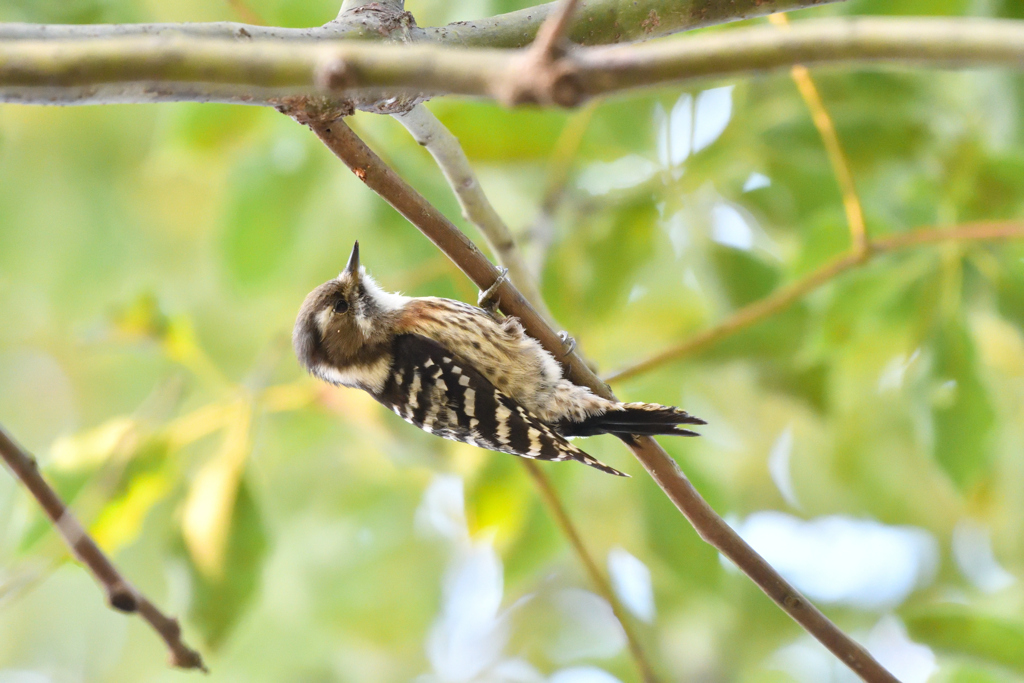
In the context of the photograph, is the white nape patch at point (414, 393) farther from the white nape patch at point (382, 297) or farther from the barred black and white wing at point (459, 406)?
the white nape patch at point (382, 297)

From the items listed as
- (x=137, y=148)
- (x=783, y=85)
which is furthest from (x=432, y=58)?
(x=137, y=148)

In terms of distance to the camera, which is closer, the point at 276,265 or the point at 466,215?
the point at 466,215

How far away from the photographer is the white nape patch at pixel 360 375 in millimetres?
3203

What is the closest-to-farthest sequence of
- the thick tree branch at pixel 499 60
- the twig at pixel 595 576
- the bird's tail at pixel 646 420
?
the thick tree branch at pixel 499 60 → the bird's tail at pixel 646 420 → the twig at pixel 595 576

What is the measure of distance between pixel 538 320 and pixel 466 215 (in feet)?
0.96

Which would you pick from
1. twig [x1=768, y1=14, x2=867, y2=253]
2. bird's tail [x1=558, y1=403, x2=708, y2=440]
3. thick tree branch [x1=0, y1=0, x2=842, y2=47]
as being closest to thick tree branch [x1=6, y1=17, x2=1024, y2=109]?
thick tree branch [x1=0, y1=0, x2=842, y2=47]

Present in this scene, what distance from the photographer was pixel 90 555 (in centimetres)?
175

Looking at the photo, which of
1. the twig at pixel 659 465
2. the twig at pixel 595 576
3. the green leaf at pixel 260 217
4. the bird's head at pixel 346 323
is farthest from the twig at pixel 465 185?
the green leaf at pixel 260 217

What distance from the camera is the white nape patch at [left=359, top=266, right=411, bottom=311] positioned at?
323 cm

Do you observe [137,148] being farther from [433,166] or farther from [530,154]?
[530,154]

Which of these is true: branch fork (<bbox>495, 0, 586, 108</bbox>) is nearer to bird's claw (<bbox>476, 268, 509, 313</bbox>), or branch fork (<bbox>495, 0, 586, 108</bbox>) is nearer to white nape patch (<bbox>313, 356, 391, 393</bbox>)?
bird's claw (<bbox>476, 268, 509, 313</bbox>)

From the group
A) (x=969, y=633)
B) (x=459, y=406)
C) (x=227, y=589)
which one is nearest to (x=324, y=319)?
(x=459, y=406)

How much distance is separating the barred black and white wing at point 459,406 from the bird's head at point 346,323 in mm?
123

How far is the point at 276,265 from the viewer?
10.2ft
